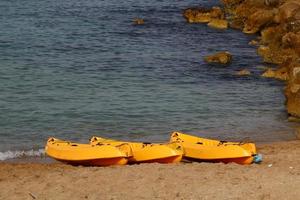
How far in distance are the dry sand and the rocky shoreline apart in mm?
7239

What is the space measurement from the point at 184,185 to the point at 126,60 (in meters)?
18.0

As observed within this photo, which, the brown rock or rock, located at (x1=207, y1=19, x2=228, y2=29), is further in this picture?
rock, located at (x1=207, y1=19, x2=228, y2=29)

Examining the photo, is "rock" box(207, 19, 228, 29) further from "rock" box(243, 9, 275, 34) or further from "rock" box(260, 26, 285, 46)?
"rock" box(260, 26, 285, 46)

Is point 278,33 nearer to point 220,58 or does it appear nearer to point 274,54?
point 274,54

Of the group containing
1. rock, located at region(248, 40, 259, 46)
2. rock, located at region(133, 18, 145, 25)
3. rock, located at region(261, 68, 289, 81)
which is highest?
rock, located at region(261, 68, 289, 81)

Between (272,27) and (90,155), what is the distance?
23276 millimetres

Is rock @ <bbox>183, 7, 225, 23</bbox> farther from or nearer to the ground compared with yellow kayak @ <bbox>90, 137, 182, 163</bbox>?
nearer to the ground

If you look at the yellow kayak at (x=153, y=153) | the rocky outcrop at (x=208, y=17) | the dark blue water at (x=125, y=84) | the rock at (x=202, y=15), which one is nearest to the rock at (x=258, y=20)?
the dark blue water at (x=125, y=84)

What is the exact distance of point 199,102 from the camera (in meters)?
21.1

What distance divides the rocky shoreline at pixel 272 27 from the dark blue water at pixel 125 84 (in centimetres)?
67

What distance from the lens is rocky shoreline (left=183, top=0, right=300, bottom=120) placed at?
20.6 meters

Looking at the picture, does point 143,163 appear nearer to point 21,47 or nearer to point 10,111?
point 10,111

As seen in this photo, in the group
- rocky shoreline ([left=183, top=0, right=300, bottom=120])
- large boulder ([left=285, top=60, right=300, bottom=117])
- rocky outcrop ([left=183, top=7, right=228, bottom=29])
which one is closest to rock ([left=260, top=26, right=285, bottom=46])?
rocky shoreline ([left=183, top=0, right=300, bottom=120])

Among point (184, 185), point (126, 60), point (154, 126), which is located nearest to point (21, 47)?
point (126, 60)
